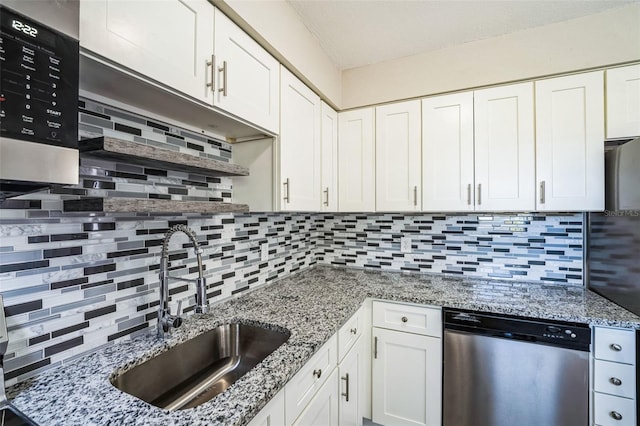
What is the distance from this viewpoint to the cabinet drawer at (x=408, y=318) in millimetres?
1703

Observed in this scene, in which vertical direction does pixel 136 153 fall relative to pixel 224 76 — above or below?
below

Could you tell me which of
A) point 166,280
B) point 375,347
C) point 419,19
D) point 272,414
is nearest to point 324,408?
point 272,414

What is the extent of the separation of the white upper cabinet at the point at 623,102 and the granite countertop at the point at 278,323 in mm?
940

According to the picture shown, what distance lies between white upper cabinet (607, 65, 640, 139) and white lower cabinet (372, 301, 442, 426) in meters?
1.39

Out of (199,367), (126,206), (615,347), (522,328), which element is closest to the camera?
(126,206)

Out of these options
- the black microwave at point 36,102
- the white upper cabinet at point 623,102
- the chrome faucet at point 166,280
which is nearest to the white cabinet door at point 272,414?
the chrome faucet at point 166,280

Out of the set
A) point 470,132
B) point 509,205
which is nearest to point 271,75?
point 470,132

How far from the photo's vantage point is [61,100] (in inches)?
23.1

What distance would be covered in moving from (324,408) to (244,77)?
1486mm

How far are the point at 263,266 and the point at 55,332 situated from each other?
1.09m

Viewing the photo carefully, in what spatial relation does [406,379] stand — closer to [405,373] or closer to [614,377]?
[405,373]

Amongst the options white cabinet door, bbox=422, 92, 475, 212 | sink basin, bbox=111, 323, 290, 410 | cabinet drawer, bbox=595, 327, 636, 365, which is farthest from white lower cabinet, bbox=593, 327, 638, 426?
sink basin, bbox=111, 323, 290, 410

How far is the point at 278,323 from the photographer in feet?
4.33

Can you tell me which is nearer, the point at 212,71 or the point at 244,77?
the point at 212,71
